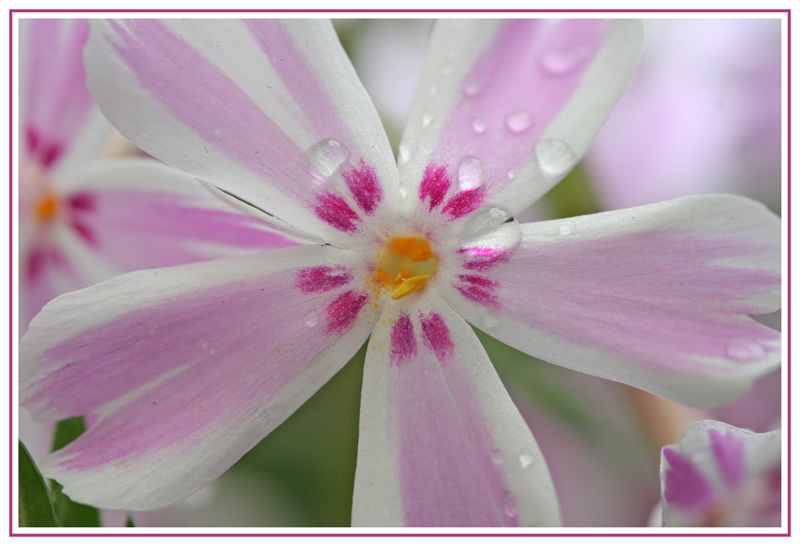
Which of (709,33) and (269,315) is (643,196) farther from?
(269,315)

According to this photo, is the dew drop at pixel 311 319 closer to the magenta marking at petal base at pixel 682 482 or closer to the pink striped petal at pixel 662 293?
the pink striped petal at pixel 662 293

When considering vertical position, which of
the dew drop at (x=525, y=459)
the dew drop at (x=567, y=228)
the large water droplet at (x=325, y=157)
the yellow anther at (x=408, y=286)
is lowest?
the dew drop at (x=525, y=459)

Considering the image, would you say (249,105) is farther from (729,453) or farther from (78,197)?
(729,453)

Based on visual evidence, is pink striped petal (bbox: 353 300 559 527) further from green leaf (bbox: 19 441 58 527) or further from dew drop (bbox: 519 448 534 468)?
green leaf (bbox: 19 441 58 527)

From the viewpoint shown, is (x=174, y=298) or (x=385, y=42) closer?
(x=174, y=298)

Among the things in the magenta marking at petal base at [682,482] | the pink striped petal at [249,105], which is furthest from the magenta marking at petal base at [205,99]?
the magenta marking at petal base at [682,482]
